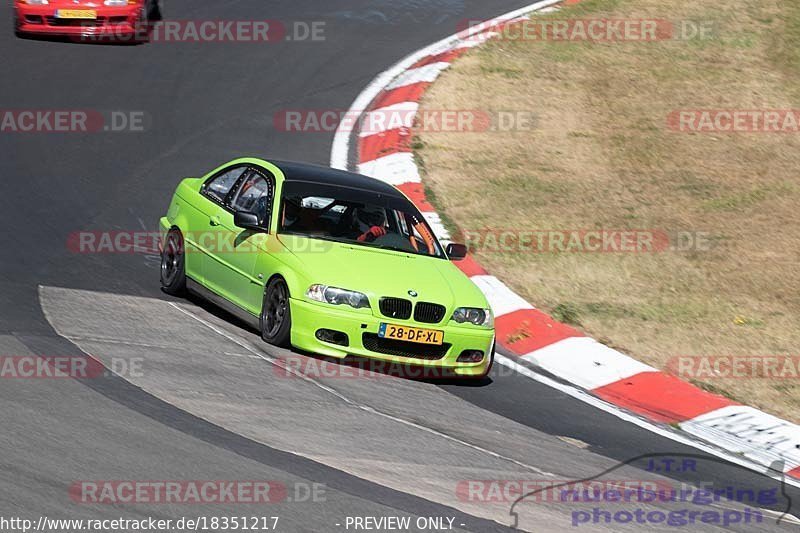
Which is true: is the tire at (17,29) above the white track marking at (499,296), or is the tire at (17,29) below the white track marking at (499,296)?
above

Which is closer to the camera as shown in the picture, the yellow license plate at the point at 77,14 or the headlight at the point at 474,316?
the headlight at the point at 474,316

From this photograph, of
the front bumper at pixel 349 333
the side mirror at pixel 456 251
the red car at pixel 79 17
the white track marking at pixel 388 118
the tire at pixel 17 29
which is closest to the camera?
the front bumper at pixel 349 333

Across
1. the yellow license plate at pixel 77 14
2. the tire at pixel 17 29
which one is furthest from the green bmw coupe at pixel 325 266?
the tire at pixel 17 29

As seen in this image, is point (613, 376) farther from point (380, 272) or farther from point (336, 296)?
point (336, 296)

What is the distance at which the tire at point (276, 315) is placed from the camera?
9.75m

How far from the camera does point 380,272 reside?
32.8 feet

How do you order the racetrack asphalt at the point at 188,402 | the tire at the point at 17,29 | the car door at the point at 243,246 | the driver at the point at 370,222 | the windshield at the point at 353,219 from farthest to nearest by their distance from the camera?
the tire at the point at 17,29
the driver at the point at 370,222
the windshield at the point at 353,219
the car door at the point at 243,246
the racetrack asphalt at the point at 188,402

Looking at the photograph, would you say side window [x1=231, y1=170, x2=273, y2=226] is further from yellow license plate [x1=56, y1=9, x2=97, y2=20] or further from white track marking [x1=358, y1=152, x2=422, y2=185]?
yellow license plate [x1=56, y1=9, x2=97, y2=20]

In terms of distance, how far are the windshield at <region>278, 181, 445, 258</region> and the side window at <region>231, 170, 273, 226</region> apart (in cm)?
16

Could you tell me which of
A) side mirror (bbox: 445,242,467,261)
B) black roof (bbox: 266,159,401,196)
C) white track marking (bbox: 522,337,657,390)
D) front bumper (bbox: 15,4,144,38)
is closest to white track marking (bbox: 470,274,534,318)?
white track marking (bbox: 522,337,657,390)

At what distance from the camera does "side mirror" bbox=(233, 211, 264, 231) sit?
10.4m

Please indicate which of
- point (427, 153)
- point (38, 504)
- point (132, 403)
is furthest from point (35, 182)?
point (38, 504)

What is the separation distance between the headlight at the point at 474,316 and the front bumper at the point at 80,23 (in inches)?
403

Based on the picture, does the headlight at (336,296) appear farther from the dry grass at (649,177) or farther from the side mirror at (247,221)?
the dry grass at (649,177)
